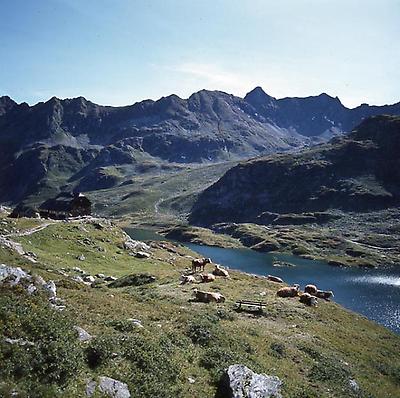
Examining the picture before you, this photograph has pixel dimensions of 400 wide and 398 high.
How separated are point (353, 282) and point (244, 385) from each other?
145 m

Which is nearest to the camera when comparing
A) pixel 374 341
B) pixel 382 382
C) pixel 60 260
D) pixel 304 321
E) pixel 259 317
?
pixel 382 382

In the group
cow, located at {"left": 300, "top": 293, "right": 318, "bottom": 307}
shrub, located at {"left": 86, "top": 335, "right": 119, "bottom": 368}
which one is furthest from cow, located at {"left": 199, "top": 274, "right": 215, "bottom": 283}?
shrub, located at {"left": 86, "top": 335, "right": 119, "bottom": 368}

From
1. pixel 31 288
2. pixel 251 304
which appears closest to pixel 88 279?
pixel 251 304

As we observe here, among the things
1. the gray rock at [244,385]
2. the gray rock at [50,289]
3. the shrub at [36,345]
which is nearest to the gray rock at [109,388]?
the shrub at [36,345]

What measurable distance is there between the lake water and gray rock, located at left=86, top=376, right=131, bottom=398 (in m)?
89.3

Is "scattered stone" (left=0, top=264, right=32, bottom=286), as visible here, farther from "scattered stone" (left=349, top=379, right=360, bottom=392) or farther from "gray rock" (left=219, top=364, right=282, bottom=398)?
"scattered stone" (left=349, top=379, right=360, bottom=392)

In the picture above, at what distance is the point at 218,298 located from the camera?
1793 inches

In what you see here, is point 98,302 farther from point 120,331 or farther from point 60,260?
point 60,260

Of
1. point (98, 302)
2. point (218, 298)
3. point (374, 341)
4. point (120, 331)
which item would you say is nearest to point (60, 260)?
point (218, 298)

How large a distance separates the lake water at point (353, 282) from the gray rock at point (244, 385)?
3205 inches

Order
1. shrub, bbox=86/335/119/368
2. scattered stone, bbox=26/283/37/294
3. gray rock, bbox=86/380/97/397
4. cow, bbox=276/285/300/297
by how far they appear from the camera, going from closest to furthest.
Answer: gray rock, bbox=86/380/97/397, shrub, bbox=86/335/119/368, scattered stone, bbox=26/283/37/294, cow, bbox=276/285/300/297

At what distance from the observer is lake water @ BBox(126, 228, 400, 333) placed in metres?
113

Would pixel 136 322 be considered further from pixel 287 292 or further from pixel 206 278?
pixel 287 292

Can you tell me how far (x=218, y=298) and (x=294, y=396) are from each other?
2039 centimetres
